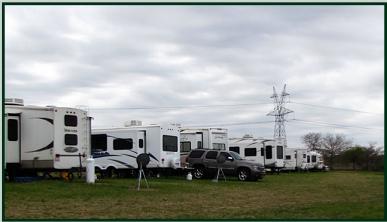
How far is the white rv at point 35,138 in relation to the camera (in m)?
21.0

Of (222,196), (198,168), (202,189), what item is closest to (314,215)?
(222,196)

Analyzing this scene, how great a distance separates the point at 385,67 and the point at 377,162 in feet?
188

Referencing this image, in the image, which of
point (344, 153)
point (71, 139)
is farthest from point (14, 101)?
point (344, 153)

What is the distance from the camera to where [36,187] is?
18.3m

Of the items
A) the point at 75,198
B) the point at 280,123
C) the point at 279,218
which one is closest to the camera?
the point at 279,218

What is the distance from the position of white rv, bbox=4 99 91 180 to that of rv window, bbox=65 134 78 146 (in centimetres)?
4

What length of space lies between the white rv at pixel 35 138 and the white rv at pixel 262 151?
65.2 ft

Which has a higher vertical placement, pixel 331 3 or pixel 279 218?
pixel 331 3

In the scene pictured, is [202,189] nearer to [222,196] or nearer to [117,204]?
[222,196]

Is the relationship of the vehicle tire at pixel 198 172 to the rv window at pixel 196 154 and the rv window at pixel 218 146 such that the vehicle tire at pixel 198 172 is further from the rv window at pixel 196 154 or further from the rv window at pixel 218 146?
the rv window at pixel 218 146

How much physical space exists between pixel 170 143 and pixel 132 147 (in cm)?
193

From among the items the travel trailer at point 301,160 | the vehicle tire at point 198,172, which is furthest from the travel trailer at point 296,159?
the vehicle tire at point 198,172

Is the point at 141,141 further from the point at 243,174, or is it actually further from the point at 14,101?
the point at 14,101

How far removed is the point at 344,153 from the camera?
75250 mm
